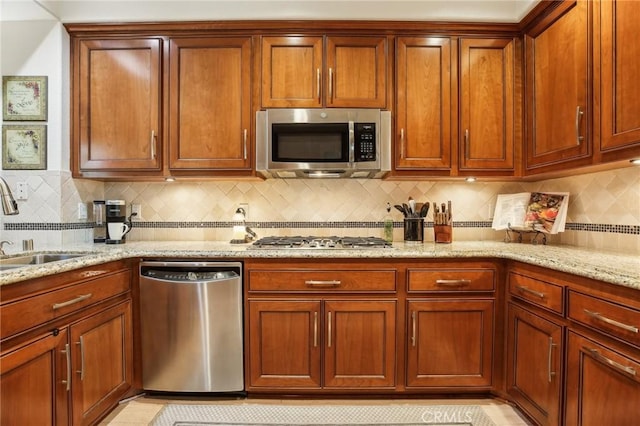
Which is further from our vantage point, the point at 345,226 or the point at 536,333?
the point at 345,226

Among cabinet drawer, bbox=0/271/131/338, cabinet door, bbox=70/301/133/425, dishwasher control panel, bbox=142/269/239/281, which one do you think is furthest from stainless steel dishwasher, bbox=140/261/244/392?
cabinet drawer, bbox=0/271/131/338

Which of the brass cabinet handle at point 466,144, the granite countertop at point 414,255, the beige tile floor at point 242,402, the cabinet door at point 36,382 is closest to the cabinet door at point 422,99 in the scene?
the brass cabinet handle at point 466,144

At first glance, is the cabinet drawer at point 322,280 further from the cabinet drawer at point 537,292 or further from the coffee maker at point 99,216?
the coffee maker at point 99,216

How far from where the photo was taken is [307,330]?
196cm

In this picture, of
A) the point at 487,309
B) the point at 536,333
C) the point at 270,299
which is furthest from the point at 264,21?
the point at 536,333

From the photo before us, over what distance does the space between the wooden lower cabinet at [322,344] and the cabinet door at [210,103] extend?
3.28 ft

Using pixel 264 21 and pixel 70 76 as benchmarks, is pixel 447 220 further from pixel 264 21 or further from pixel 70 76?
pixel 70 76

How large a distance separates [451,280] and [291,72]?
1.64m

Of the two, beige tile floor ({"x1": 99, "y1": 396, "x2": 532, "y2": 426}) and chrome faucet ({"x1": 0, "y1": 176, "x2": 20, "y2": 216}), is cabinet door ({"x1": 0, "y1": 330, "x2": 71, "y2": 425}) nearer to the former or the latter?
beige tile floor ({"x1": 99, "y1": 396, "x2": 532, "y2": 426})

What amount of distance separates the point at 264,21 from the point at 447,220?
1.82 metres

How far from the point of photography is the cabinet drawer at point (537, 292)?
154 cm

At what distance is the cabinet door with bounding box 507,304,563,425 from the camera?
155 cm

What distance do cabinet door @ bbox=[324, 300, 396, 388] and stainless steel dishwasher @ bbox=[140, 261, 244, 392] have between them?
1.71ft

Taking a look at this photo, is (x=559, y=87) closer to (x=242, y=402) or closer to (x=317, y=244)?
(x=317, y=244)
